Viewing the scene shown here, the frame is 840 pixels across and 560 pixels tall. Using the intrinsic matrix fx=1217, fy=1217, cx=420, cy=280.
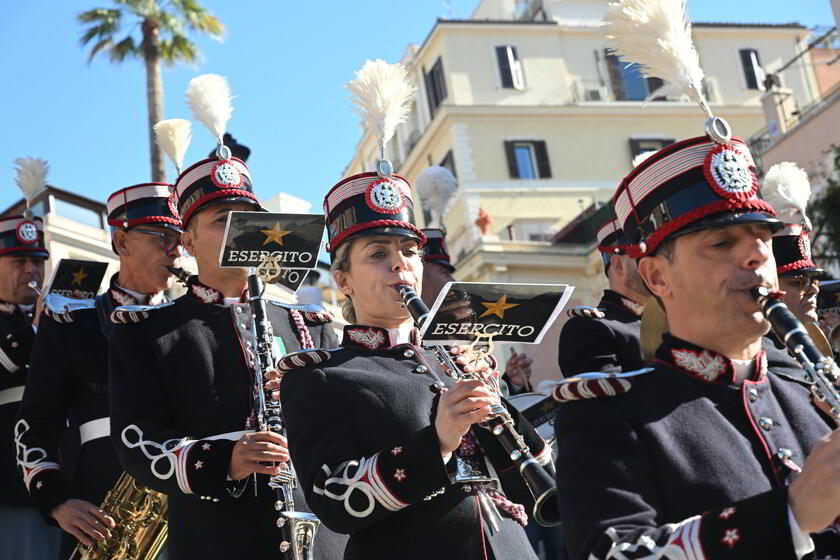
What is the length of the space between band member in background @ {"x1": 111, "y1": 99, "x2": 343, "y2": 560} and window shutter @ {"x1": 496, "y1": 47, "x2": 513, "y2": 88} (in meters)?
36.1

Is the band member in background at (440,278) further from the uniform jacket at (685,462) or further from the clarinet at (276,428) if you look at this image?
the uniform jacket at (685,462)

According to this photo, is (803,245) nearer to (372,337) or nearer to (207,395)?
(372,337)

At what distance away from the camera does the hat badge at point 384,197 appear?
4.92 m

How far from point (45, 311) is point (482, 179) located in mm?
33392

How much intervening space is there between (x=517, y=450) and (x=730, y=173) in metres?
1.15

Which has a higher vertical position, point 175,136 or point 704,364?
point 175,136

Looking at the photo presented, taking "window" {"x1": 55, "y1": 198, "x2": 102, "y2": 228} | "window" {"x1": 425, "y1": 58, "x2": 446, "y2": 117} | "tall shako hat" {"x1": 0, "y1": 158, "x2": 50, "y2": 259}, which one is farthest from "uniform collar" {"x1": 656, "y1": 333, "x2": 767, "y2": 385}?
"window" {"x1": 425, "y1": 58, "x2": 446, "y2": 117}

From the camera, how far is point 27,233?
299 inches

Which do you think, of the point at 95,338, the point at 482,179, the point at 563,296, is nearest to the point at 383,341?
the point at 563,296

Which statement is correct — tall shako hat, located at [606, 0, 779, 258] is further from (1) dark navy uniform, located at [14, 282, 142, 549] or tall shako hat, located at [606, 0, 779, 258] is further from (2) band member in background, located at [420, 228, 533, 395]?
(2) band member in background, located at [420, 228, 533, 395]

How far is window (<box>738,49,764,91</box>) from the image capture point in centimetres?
4312

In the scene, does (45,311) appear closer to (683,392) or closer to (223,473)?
(223,473)

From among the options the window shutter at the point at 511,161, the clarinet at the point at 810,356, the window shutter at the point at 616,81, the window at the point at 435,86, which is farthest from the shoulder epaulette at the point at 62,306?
the window shutter at the point at 616,81

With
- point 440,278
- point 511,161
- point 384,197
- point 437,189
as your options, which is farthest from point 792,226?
point 511,161
